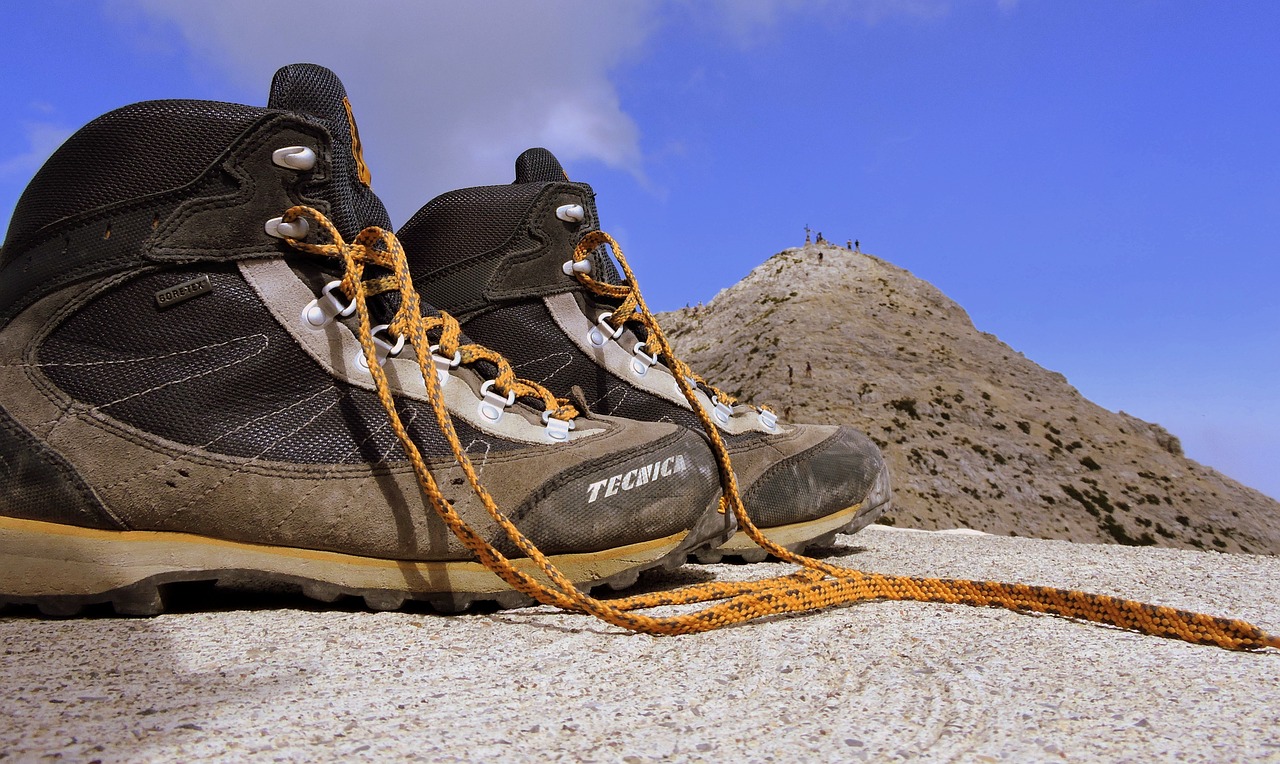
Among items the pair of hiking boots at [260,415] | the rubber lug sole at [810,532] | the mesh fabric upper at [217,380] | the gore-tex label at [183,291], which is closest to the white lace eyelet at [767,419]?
the rubber lug sole at [810,532]

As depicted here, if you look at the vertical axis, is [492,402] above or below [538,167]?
below

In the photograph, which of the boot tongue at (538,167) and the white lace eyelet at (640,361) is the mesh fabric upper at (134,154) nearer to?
the white lace eyelet at (640,361)

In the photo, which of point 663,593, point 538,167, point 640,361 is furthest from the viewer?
point 538,167

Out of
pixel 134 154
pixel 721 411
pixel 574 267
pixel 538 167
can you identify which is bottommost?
pixel 721 411

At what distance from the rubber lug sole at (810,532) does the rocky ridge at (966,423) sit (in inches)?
114

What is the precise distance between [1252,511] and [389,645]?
26.6 ft

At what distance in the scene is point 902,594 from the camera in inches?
82.7

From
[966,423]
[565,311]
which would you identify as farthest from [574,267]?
[966,423]

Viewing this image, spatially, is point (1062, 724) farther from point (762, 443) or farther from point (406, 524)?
point (762, 443)

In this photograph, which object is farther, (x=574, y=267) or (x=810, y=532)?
(x=810, y=532)

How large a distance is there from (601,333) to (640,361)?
0.54 ft

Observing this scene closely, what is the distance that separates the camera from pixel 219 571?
5.95 ft

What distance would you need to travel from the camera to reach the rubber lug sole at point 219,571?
1.73 meters

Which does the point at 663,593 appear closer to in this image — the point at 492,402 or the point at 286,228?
the point at 492,402
